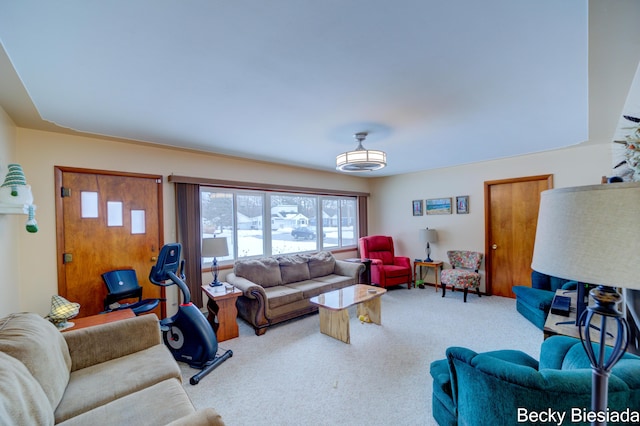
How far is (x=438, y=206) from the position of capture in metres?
5.48

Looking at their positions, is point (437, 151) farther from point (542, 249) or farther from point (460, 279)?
point (542, 249)

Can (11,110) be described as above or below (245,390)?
above

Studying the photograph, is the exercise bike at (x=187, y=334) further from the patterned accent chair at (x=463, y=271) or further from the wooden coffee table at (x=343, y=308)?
the patterned accent chair at (x=463, y=271)

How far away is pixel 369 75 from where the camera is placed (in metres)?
1.87

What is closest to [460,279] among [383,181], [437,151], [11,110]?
[437,151]

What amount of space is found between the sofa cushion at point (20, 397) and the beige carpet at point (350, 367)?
108 centimetres

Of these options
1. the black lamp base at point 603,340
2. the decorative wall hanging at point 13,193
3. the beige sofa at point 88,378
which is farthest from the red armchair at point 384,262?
the decorative wall hanging at point 13,193

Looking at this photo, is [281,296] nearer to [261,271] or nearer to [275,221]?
[261,271]

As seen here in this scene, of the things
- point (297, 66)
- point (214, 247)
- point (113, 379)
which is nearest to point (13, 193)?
point (113, 379)

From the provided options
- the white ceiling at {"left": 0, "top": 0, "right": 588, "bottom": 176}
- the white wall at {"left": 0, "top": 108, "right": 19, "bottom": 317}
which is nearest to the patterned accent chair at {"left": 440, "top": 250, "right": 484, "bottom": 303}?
the white ceiling at {"left": 0, "top": 0, "right": 588, "bottom": 176}

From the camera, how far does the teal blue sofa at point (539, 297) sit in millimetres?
3186

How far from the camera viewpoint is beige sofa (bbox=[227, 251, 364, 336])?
3.39 m

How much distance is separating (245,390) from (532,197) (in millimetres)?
5032

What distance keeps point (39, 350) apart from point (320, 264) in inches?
144
